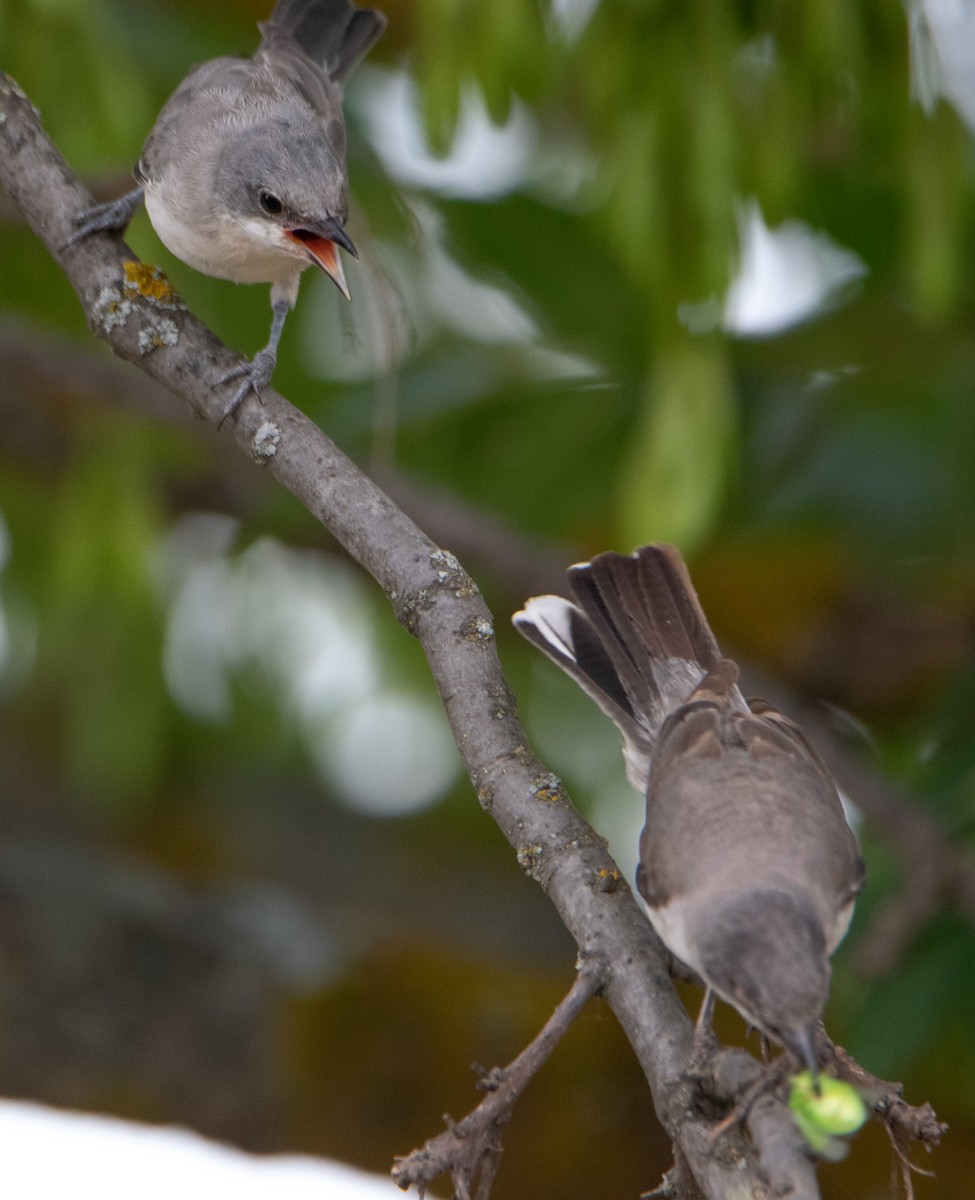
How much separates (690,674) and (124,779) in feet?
10.7

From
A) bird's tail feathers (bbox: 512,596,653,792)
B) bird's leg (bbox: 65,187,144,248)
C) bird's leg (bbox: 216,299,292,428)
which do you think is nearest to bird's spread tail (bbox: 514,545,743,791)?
bird's tail feathers (bbox: 512,596,653,792)

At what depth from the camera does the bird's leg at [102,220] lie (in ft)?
9.67

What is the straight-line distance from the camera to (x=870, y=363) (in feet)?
18.2

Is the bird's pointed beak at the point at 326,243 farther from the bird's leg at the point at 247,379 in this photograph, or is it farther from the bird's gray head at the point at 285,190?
the bird's leg at the point at 247,379

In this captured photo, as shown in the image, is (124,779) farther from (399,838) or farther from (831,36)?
(831,36)

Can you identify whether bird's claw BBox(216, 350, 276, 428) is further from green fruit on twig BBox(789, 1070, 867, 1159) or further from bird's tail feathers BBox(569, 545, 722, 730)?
green fruit on twig BBox(789, 1070, 867, 1159)

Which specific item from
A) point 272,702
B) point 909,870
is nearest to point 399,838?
point 272,702

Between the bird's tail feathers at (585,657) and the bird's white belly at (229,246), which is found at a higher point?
the bird's white belly at (229,246)

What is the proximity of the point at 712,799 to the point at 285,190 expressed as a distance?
1490 mm

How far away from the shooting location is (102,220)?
9.93 feet

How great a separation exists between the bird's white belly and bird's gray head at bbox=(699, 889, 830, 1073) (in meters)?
1.62

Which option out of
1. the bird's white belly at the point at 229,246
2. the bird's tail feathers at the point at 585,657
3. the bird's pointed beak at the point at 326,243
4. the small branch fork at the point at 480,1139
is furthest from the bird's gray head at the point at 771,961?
the bird's white belly at the point at 229,246

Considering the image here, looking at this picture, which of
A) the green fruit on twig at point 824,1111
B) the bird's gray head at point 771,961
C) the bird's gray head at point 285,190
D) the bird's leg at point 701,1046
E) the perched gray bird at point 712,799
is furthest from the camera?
the bird's gray head at point 285,190

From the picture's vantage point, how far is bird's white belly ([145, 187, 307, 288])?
3152mm
